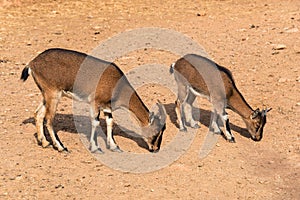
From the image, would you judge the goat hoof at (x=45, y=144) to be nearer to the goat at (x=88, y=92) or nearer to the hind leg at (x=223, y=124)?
the goat at (x=88, y=92)

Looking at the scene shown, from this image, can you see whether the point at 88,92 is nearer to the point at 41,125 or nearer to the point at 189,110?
the point at 41,125

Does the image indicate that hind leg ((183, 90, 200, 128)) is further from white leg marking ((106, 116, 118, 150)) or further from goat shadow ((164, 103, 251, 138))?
white leg marking ((106, 116, 118, 150))

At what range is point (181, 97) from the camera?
42.5 feet

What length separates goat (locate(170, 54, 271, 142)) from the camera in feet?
40.7

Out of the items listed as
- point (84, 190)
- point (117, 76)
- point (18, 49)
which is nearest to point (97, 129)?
point (117, 76)

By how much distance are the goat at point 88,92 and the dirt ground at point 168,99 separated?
0.37 meters

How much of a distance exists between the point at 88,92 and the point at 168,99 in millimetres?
3523

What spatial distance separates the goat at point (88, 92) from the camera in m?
11.3

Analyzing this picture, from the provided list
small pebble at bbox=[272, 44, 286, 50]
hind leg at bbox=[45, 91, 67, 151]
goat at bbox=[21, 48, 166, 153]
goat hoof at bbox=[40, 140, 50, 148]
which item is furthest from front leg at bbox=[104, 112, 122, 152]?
small pebble at bbox=[272, 44, 286, 50]

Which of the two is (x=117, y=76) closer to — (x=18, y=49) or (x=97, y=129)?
(x=97, y=129)

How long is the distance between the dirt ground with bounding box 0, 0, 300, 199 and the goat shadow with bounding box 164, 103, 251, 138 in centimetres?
5

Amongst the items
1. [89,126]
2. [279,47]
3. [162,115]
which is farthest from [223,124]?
[279,47]

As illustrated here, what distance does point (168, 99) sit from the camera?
14.5 metres

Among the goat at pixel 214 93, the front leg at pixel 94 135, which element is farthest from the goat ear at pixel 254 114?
the front leg at pixel 94 135
